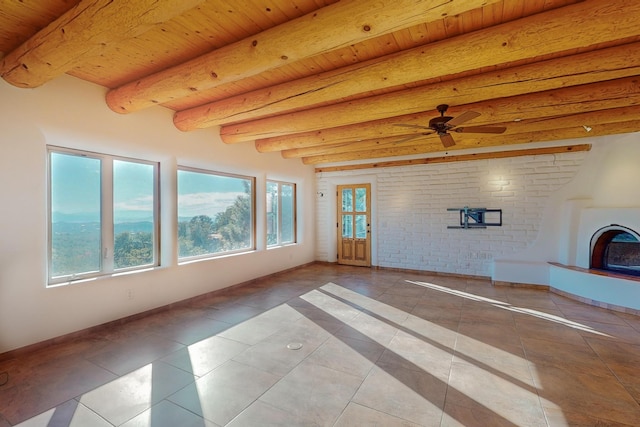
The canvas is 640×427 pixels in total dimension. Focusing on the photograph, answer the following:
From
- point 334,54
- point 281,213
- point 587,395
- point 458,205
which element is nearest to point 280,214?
point 281,213

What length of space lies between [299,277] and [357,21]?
192 inches

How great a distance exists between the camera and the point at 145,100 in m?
3.05

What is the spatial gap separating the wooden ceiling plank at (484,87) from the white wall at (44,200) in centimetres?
63

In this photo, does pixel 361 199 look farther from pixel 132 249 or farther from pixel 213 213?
pixel 132 249

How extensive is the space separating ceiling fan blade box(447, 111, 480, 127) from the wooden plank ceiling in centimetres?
26

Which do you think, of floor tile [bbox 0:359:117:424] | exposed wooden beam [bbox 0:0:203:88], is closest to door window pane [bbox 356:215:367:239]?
floor tile [bbox 0:359:117:424]

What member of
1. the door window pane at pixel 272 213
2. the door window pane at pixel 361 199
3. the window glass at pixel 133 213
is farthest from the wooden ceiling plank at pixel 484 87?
the door window pane at pixel 361 199

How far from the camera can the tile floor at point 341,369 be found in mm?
1931

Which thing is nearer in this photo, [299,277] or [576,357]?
[576,357]

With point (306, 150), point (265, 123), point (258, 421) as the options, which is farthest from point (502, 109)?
point (258, 421)

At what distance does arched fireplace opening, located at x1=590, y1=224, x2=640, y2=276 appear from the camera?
414cm

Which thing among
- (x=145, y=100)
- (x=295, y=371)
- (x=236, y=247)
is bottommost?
(x=295, y=371)

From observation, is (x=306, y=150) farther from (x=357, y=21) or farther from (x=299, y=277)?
(x=357, y=21)

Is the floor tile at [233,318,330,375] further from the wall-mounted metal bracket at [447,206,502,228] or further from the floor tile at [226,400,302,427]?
the wall-mounted metal bracket at [447,206,502,228]
